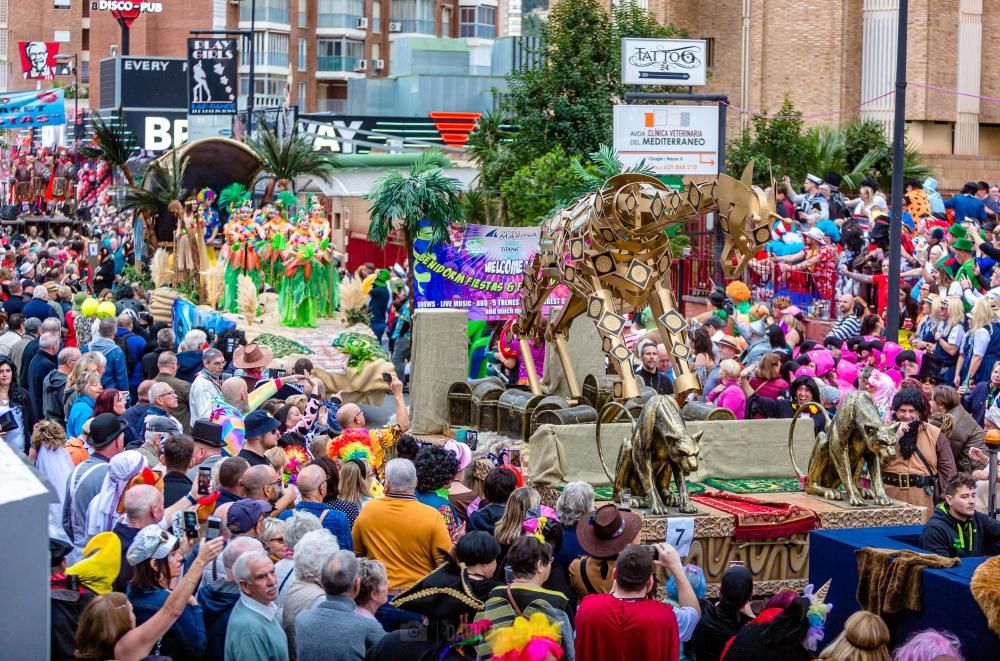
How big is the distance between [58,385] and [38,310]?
5128 mm

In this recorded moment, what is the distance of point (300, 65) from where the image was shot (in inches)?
3049

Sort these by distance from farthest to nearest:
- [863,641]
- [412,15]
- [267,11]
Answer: [412,15]
[267,11]
[863,641]

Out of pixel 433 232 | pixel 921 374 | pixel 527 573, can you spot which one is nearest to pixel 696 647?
pixel 527 573

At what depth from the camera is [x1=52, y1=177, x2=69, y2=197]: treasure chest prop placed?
45.3 meters

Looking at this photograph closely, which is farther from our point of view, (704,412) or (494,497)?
(704,412)

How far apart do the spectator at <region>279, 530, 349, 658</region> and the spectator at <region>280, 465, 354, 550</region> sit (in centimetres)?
97

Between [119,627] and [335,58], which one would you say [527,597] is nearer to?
[119,627]

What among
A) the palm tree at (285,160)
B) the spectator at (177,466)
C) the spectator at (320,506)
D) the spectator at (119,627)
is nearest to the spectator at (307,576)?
the spectator at (119,627)

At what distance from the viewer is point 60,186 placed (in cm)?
4531

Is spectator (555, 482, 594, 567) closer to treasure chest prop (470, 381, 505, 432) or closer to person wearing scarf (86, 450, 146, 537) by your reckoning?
person wearing scarf (86, 450, 146, 537)

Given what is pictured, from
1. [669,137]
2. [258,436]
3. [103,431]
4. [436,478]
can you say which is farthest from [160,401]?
[669,137]

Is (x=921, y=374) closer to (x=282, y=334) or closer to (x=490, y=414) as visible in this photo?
(x=490, y=414)

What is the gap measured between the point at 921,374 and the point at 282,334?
32.5 feet

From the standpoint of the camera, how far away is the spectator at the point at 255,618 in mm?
6688
